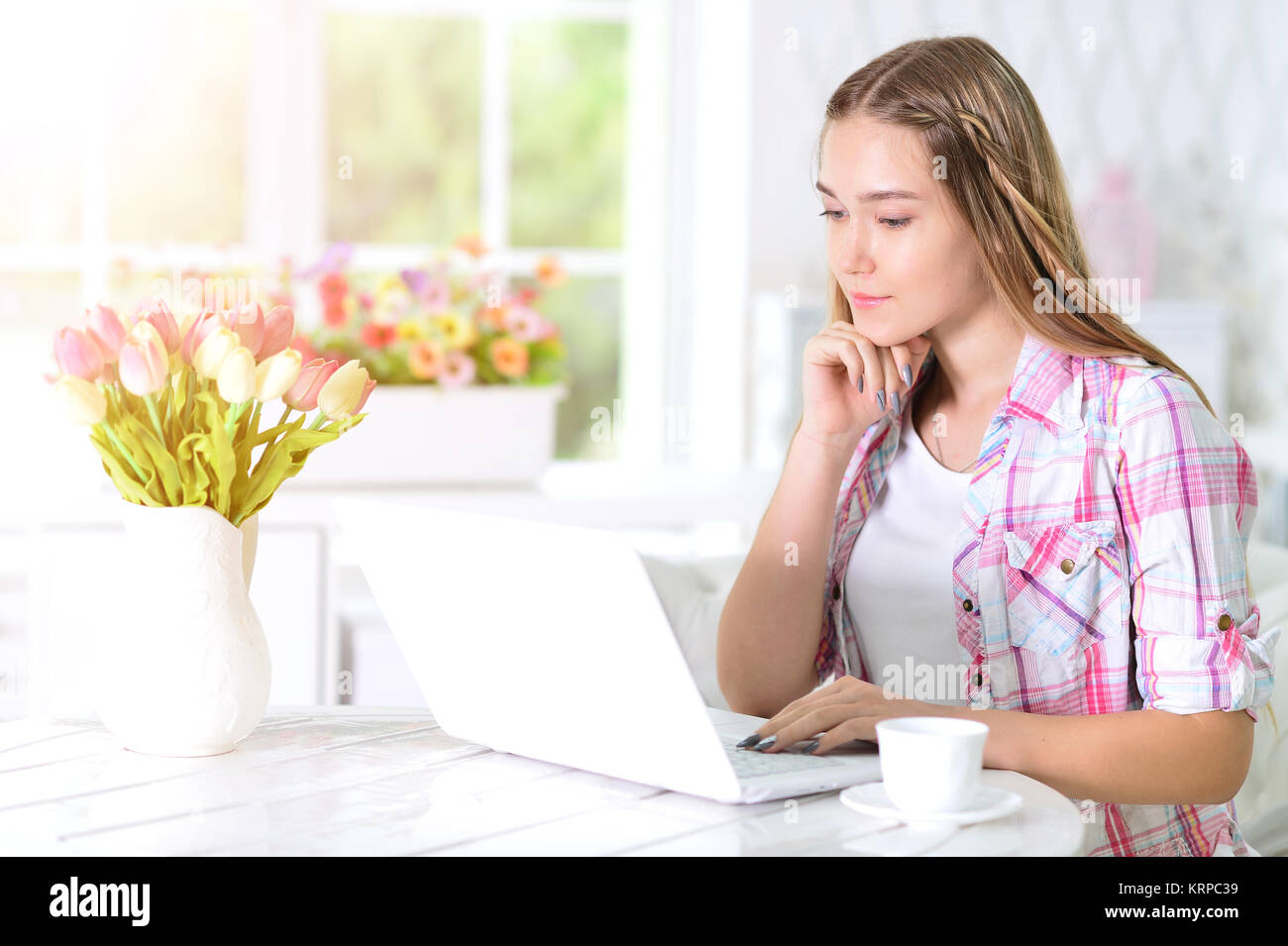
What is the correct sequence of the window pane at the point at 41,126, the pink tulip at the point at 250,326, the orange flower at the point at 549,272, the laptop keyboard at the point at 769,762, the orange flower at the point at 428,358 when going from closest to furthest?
the laptop keyboard at the point at 769,762 → the pink tulip at the point at 250,326 → the orange flower at the point at 428,358 → the orange flower at the point at 549,272 → the window pane at the point at 41,126

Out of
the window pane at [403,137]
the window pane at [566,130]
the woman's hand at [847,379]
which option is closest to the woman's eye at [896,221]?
the woman's hand at [847,379]

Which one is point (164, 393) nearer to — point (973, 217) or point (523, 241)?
point (973, 217)

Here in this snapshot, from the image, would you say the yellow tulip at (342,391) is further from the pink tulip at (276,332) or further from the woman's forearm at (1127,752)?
the woman's forearm at (1127,752)

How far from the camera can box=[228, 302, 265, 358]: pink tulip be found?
3.83 feet

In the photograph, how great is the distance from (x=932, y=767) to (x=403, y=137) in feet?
15.3

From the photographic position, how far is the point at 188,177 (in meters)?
3.74

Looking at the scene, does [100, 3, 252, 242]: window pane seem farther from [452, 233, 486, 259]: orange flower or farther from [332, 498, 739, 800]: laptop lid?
[332, 498, 739, 800]: laptop lid

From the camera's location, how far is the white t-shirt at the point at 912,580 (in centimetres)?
150

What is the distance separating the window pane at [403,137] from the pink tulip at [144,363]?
13.4 ft

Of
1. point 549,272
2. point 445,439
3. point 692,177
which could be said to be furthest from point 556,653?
point 692,177

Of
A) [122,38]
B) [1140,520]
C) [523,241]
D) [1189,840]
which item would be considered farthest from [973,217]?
[523,241]

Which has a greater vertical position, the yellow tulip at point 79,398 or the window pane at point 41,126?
the window pane at point 41,126

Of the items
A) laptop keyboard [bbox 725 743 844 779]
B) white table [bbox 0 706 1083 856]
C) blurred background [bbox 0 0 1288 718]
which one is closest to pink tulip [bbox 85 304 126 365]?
white table [bbox 0 706 1083 856]

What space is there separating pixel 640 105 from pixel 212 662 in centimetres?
302
